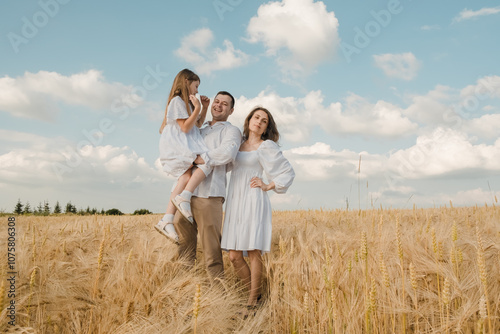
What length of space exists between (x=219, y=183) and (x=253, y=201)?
488 millimetres

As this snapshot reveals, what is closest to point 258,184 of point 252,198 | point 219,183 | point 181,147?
point 252,198

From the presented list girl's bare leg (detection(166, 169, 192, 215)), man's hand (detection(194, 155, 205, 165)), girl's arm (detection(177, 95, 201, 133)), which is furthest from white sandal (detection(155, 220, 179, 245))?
girl's arm (detection(177, 95, 201, 133))

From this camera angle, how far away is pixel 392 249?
383 cm

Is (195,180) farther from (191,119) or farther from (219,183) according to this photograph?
(191,119)

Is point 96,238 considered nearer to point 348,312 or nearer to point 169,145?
point 169,145

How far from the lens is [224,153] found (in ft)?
13.1

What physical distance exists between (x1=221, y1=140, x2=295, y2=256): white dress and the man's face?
575mm

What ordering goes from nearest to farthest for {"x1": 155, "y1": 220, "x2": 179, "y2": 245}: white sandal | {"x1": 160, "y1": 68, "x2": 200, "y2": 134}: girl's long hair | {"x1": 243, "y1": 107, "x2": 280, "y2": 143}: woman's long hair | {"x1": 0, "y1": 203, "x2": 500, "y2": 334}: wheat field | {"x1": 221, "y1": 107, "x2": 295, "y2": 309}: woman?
{"x1": 0, "y1": 203, "x2": 500, "y2": 334}: wheat field < {"x1": 155, "y1": 220, "x2": 179, "y2": 245}: white sandal < {"x1": 221, "y1": 107, "x2": 295, "y2": 309}: woman < {"x1": 160, "y1": 68, "x2": 200, "y2": 134}: girl's long hair < {"x1": 243, "y1": 107, "x2": 280, "y2": 143}: woman's long hair

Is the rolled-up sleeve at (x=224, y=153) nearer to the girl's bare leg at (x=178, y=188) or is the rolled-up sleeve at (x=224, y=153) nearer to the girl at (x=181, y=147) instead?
the girl at (x=181, y=147)

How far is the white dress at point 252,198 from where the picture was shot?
402 centimetres

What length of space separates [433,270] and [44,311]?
292cm

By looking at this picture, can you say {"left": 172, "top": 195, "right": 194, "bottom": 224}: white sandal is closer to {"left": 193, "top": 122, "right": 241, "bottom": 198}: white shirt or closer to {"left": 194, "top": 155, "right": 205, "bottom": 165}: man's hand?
{"left": 193, "top": 122, "right": 241, "bottom": 198}: white shirt

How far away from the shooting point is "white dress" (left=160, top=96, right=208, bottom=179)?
413 cm

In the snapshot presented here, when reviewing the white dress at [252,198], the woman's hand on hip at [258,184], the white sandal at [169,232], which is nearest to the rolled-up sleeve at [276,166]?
the white dress at [252,198]
